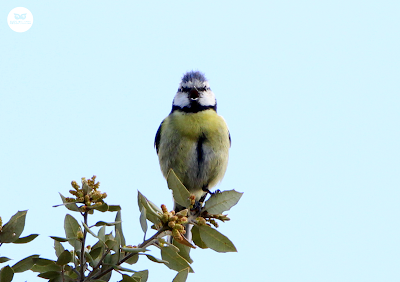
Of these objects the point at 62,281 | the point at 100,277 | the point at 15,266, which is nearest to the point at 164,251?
the point at 100,277

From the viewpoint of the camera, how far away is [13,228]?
2018 mm

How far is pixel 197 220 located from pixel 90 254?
21.3 inches

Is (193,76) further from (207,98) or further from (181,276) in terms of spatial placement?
(181,276)

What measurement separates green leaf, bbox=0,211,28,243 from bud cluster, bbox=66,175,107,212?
0.74ft

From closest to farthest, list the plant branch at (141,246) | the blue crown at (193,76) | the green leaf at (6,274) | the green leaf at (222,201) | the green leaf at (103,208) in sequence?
1. the green leaf at (6,274)
2. the plant branch at (141,246)
3. the green leaf at (103,208)
4. the green leaf at (222,201)
5. the blue crown at (193,76)

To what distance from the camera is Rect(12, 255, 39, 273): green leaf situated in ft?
6.77

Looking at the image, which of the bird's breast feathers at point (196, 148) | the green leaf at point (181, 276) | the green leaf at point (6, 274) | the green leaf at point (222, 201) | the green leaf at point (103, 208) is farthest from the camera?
the bird's breast feathers at point (196, 148)

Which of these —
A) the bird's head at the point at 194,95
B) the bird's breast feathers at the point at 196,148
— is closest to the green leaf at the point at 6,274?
the bird's breast feathers at the point at 196,148

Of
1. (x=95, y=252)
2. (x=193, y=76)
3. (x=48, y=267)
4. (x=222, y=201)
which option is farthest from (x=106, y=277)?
(x=193, y=76)

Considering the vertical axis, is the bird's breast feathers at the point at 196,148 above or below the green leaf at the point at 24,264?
above

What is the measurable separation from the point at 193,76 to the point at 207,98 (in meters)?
0.33

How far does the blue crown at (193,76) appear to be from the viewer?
5.14 m

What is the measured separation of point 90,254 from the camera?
2043 mm

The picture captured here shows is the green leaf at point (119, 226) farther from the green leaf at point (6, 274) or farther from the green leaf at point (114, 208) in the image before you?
the green leaf at point (6, 274)
